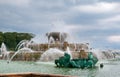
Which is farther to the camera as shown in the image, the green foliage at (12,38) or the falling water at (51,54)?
the green foliage at (12,38)

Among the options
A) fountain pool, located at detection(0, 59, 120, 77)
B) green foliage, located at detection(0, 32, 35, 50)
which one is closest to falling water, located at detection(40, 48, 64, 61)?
fountain pool, located at detection(0, 59, 120, 77)

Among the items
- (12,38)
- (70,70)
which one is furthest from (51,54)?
(12,38)

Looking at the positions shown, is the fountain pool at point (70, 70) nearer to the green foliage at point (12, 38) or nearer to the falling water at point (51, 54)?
the falling water at point (51, 54)

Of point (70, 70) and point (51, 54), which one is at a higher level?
point (51, 54)

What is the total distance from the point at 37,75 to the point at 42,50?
35.1 meters

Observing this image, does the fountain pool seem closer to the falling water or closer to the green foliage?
the falling water

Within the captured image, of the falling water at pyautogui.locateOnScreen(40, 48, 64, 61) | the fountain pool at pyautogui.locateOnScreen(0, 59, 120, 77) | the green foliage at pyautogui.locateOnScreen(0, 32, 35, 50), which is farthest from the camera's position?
the green foliage at pyautogui.locateOnScreen(0, 32, 35, 50)

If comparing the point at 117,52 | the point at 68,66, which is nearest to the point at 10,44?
the point at 117,52

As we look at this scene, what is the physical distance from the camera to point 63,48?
142 feet

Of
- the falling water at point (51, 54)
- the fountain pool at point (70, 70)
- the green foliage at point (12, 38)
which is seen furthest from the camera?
the green foliage at point (12, 38)

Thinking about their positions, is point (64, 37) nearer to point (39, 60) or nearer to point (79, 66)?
point (39, 60)

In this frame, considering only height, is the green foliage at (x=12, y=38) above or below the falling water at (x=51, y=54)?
above

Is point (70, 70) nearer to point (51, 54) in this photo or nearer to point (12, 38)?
point (51, 54)

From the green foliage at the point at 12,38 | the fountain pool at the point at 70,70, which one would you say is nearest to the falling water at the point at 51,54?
the fountain pool at the point at 70,70
